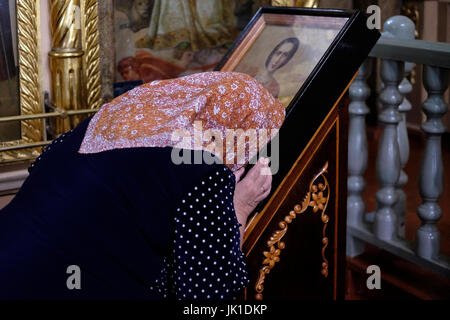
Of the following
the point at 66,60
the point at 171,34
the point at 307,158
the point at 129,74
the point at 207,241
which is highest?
the point at 171,34

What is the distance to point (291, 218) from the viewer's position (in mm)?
2166

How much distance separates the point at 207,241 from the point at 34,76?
6.41 feet

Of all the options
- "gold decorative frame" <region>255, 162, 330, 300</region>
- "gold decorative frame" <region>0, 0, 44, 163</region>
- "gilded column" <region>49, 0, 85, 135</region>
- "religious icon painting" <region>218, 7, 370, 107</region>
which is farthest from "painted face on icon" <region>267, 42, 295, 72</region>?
"gold decorative frame" <region>0, 0, 44, 163</region>

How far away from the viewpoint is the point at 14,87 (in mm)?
3221

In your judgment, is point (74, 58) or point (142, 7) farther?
point (142, 7)

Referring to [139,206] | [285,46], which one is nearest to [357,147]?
[285,46]

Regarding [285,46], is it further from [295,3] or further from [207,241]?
[295,3]

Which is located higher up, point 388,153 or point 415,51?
point 415,51

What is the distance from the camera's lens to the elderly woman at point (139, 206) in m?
1.67

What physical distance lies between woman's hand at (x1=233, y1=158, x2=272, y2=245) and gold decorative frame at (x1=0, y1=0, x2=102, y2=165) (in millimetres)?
1666

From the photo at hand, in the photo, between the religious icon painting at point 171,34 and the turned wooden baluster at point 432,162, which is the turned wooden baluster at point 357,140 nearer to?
the turned wooden baluster at point 432,162

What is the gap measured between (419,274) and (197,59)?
176 cm

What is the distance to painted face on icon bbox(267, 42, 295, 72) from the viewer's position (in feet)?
7.58
